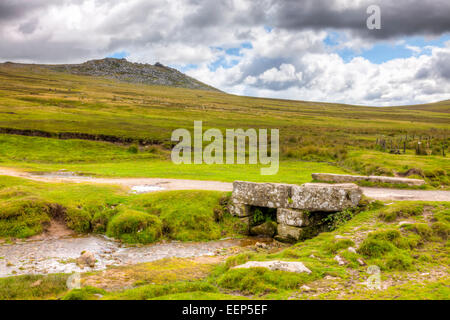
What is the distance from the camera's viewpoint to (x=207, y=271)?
39.8ft

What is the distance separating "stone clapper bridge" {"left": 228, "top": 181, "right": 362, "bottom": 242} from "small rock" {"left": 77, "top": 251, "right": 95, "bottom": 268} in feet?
28.7

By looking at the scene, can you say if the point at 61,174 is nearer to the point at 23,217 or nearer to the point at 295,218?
the point at 23,217

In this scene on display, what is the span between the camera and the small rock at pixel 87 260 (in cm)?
1327

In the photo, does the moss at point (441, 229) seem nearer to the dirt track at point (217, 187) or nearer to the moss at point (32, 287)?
the dirt track at point (217, 187)

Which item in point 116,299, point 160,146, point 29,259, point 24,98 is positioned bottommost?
point 29,259

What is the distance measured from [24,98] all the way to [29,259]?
115 metres

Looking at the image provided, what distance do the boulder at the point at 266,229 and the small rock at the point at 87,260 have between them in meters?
9.03

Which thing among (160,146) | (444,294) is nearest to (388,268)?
(444,294)

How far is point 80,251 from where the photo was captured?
15.3 metres

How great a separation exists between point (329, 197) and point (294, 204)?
1.94m

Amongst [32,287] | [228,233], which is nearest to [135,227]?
[228,233]

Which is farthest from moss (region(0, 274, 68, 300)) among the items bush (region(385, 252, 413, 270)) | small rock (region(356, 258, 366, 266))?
bush (region(385, 252, 413, 270))

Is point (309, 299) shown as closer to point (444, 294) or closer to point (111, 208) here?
point (444, 294)

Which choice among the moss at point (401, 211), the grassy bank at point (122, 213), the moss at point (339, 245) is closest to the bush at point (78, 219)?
the grassy bank at point (122, 213)
